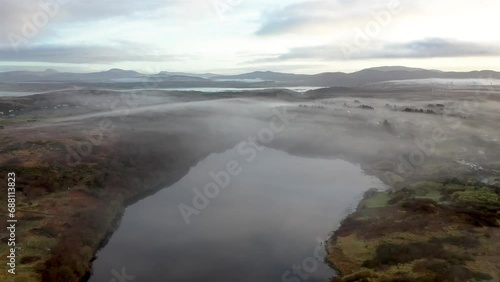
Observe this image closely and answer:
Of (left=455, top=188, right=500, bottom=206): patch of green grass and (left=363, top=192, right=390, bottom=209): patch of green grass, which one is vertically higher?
(left=455, top=188, right=500, bottom=206): patch of green grass

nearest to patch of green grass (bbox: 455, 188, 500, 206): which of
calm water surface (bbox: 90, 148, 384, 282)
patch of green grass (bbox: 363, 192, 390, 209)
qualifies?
patch of green grass (bbox: 363, 192, 390, 209)

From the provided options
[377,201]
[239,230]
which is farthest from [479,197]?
[239,230]

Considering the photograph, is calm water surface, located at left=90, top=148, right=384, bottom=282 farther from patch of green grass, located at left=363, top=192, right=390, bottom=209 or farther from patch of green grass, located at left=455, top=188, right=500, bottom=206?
patch of green grass, located at left=455, top=188, right=500, bottom=206

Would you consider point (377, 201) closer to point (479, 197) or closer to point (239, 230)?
point (479, 197)

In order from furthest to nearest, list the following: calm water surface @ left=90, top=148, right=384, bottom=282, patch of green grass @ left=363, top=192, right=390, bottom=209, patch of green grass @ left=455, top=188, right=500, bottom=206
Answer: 1. patch of green grass @ left=363, top=192, right=390, bottom=209
2. patch of green grass @ left=455, top=188, right=500, bottom=206
3. calm water surface @ left=90, top=148, right=384, bottom=282

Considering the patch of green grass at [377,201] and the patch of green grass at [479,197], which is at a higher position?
the patch of green grass at [479,197]

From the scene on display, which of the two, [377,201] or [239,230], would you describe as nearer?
[239,230]

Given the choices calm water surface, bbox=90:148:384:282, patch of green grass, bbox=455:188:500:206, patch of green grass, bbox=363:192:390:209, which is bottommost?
calm water surface, bbox=90:148:384:282

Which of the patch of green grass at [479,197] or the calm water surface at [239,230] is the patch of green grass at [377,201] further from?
the patch of green grass at [479,197]

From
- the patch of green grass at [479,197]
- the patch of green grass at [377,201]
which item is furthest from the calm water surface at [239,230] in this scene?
the patch of green grass at [479,197]

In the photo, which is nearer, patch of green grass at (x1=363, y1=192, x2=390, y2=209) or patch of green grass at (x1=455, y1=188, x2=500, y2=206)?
patch of green grass at (x1=455, y1=188, x2=500, y2=206)

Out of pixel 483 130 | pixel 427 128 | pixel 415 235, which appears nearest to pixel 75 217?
pixel 415 235

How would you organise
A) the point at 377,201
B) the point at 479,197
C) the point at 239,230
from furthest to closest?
the point at 377,201, the point at 479,197, the point at 239,230
